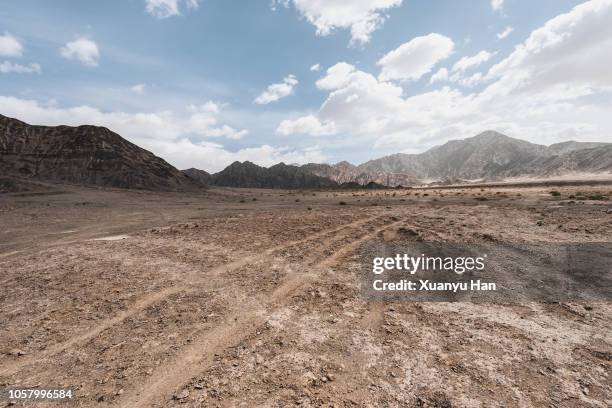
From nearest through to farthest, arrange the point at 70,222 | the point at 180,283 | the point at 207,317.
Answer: the point at 207,317 → the point at 180,283 → the point at 70,222

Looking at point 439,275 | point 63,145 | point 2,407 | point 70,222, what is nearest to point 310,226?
point 439,275

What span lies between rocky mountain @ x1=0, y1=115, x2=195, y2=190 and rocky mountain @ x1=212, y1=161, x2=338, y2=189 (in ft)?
220

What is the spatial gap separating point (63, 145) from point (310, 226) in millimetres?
90446

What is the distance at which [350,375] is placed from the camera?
5.34 metres

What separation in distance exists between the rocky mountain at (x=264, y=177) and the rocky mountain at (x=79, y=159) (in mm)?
66904

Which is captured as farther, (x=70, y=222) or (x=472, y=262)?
(x=70, y=222)

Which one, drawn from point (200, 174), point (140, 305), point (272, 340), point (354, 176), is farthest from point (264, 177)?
point (272, 340)

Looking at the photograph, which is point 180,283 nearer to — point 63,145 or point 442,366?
point 442,366

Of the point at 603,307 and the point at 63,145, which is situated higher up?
the point at 63,145

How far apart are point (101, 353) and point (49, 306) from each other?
3352 millimetres

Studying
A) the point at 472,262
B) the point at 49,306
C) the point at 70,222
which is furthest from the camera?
the point at 70,222

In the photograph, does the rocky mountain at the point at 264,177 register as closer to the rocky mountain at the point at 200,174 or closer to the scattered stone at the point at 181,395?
the rocky mountain at the point at 200,174

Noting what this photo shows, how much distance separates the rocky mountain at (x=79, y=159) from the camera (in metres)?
72.5

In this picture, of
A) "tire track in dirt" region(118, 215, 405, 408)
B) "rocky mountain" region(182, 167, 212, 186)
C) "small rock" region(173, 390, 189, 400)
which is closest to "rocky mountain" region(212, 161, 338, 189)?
"rocky mountain" region(182, 167, 212, 186)
